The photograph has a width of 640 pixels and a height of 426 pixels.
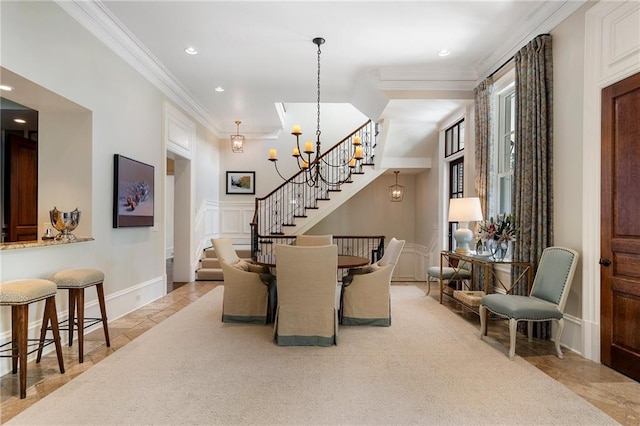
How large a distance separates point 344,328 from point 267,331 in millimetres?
860

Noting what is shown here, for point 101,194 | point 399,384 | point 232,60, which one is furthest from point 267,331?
point 232,60

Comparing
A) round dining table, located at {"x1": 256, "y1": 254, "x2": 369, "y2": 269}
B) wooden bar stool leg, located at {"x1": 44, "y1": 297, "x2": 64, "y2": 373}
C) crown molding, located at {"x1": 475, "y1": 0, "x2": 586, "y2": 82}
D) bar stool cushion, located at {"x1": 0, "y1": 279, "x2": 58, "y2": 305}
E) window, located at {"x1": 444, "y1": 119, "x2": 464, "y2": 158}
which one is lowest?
wooden bar stool leg, located at {"x1": 44, "y1": 297, "x2": 64, "y2": 373}

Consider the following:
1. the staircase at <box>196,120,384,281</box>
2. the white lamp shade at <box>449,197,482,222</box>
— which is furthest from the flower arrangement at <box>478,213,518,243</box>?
the staircase at <box>196,120,384,281</box>

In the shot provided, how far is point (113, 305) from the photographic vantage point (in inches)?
166

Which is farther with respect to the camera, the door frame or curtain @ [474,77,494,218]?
curtain @ [474,77,494,218]

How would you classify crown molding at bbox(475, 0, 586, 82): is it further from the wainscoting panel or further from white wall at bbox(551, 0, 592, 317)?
the wainscoting panel

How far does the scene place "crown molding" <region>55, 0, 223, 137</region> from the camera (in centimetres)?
349

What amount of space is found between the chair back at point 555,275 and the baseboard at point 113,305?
15.1 feet

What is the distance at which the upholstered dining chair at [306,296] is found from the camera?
10.6 feet

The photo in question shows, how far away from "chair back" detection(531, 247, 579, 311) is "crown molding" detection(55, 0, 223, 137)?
200 inches

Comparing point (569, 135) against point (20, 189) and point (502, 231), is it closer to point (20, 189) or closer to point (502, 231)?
point (502, 231)

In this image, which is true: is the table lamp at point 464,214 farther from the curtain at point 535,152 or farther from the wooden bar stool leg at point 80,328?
the wooden bar stool leg at point 80,328

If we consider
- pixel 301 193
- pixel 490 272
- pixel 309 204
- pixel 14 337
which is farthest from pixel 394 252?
pixel 301 193

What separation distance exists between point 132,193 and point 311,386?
11.1ft
